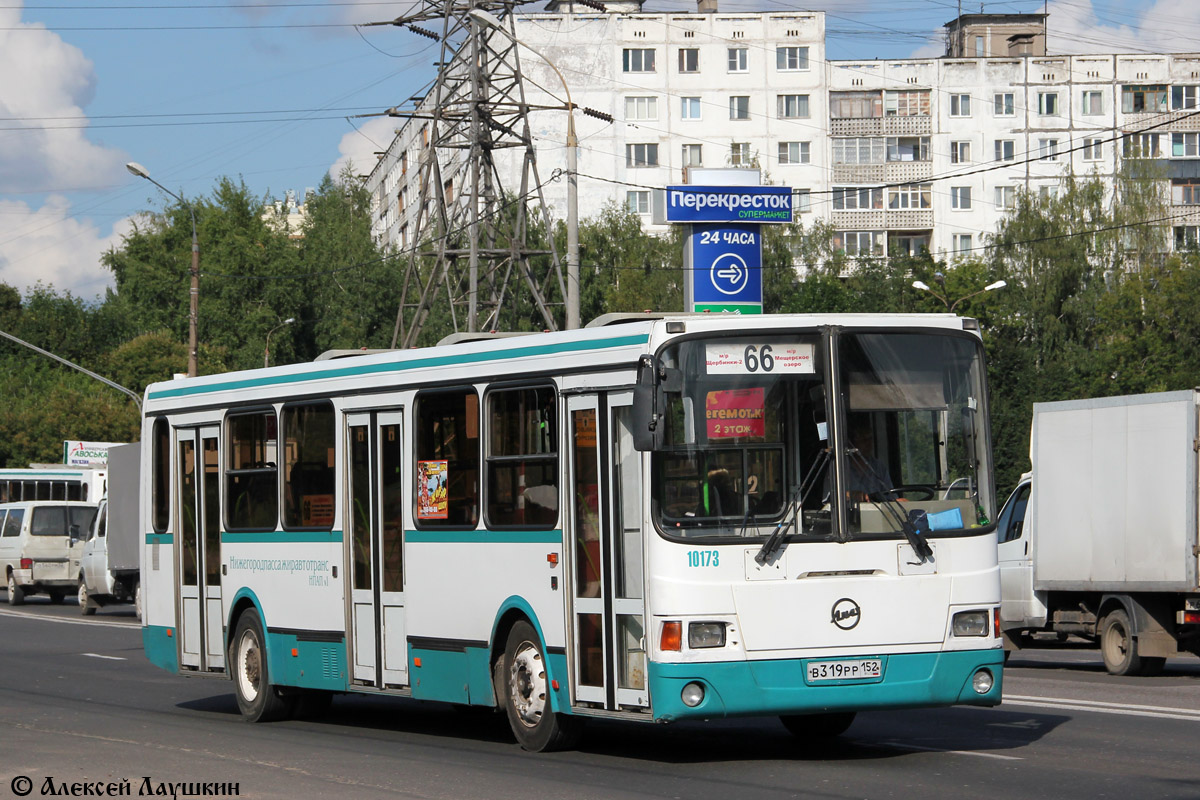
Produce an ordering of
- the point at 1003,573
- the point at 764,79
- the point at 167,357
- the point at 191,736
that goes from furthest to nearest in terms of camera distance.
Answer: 1. the point at 764,79
2. the point at 167,357
3. the point at 1003,573
4. the point at 191,736

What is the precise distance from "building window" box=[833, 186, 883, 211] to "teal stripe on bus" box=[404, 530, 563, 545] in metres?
77.9

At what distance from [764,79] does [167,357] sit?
31497 mm

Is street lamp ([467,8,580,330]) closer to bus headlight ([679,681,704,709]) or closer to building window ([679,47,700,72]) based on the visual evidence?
bus headlight ([679,681,704,709])

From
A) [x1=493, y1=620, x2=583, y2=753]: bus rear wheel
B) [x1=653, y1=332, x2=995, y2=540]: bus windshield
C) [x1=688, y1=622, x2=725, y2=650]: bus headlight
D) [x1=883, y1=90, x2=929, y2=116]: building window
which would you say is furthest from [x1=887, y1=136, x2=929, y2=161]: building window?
[x1=688, y1=622, x2=725, y2=650]: bus headlight

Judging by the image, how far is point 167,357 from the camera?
83.2 metres

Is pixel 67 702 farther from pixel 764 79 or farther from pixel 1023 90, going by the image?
pixel 1023 90

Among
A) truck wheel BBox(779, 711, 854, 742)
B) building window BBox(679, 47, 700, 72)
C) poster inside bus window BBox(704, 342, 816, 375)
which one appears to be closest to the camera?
poster inside bus window BBox(704, 342, 816, 375)

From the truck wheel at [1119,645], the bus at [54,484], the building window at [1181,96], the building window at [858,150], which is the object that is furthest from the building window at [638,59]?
the truck wheel at [1119,645]

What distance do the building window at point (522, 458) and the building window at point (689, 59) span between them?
256 feet

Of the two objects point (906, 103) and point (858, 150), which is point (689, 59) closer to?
point (858, 150)

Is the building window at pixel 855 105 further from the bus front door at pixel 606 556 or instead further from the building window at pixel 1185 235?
the bus front door at pixel 606 556

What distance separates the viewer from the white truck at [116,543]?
32.3 m

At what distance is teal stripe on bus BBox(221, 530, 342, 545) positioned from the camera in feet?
45.7

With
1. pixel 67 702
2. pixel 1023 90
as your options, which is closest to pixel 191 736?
pixel 67 702
